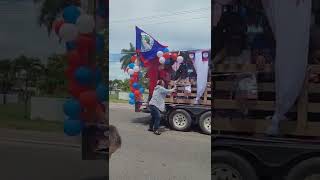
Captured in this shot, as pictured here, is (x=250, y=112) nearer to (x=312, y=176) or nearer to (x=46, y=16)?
(x=312, y=176)

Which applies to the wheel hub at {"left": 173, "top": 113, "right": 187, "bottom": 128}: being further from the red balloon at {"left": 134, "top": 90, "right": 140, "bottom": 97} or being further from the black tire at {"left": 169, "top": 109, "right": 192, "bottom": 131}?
the red balloon at {"left": 134, "top": 90, "right": 140, "bottom": 97}

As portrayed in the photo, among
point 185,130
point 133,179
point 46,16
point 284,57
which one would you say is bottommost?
point 133,179

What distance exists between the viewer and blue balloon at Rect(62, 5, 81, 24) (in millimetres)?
3809

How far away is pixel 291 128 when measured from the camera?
11.3ft

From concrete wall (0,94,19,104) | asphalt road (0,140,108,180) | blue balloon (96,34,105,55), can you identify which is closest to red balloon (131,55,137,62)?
blue balloon (96,34,105,55)

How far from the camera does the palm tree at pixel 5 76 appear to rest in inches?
165

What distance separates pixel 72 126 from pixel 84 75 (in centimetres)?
38

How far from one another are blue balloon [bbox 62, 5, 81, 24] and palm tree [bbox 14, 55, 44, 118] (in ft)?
1.34

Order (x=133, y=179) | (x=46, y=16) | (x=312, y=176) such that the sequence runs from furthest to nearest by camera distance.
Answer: (x=46, y=16) < (x=133, y=179) < (x=312, y=176)

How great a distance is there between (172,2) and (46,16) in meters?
0.98

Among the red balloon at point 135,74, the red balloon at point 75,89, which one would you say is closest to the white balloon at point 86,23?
the red balloon at point 75,89

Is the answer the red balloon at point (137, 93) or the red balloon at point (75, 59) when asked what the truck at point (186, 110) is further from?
the red balloon at point (75, 59)

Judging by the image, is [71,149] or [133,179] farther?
[71,149]

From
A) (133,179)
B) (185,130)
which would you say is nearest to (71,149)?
(133,179)
